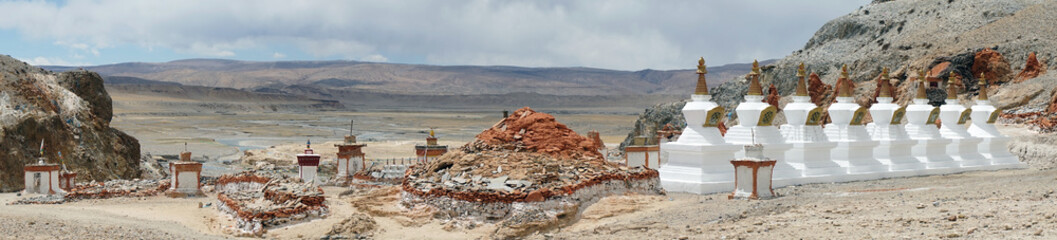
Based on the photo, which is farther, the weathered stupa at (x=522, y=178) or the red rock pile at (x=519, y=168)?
the red rock pile at (x=519, y=168)

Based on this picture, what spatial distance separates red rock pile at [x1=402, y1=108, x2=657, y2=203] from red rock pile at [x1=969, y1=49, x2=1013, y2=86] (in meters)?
35.9

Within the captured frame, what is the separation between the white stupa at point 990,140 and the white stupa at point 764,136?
9556 mm

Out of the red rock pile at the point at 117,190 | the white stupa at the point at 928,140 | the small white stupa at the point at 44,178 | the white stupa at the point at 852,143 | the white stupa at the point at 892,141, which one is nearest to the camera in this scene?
the red rock pile at the point at 117,190

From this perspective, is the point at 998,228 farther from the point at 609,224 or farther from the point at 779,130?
the point at 779,130

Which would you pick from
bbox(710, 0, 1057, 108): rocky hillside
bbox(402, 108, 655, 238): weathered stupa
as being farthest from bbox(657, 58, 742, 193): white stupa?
bbox(710, 0, 1057, 108): rocky hillside

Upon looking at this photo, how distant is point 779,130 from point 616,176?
8.43 metres

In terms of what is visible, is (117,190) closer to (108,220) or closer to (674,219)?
(108,220)

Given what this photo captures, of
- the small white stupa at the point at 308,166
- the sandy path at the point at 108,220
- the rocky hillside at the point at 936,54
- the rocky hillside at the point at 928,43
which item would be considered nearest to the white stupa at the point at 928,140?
the rocky hillside at the point at 936,54

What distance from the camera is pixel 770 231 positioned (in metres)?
12.7

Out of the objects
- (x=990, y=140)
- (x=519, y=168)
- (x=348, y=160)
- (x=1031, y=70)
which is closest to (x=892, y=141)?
(x=990, y=140)

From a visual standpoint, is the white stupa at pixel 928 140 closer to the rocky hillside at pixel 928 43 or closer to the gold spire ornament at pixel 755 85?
the gold spire ornament at pixel 755 85

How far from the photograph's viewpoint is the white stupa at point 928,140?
27.0 meters

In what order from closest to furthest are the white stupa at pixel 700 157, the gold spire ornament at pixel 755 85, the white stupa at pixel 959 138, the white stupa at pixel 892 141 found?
the white stupa at pixel 700 157 < the gold spire ornament at pixel 755 85 < the white stupa at pixel 892 141 < the white stupa at pixel 959 138

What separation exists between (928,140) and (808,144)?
601 cm
